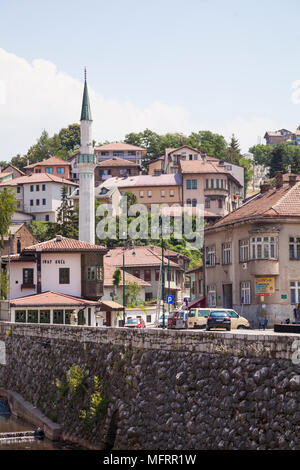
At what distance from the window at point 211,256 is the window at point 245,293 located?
506cm

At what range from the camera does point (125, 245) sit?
12219 centimetres

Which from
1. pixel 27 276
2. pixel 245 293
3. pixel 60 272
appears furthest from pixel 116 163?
pixel 245 293

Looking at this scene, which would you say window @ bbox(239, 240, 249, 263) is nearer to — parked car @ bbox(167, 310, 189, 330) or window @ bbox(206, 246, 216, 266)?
window @ bbox(206, 246, 216, 266)

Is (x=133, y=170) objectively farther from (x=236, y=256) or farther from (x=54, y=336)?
(x=54, y=336)

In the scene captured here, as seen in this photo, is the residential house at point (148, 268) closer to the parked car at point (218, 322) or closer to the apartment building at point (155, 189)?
the apartment building at point (155, 189)

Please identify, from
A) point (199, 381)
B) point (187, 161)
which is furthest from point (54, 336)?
point (187, 161)

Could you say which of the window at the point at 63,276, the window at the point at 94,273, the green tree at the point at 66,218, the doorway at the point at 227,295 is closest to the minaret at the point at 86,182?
the green tree at the point at 66,218

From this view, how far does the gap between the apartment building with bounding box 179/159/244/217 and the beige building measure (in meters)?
84.0

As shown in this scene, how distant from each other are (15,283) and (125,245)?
60591 mm

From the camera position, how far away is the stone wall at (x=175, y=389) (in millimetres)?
18453

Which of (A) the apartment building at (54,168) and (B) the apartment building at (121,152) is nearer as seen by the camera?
(A) the apartment building at (54,168)

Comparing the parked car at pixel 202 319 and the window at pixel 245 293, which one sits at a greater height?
the window at pixel 245 293

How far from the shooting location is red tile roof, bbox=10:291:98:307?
5669 cm

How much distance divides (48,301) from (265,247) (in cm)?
1391
